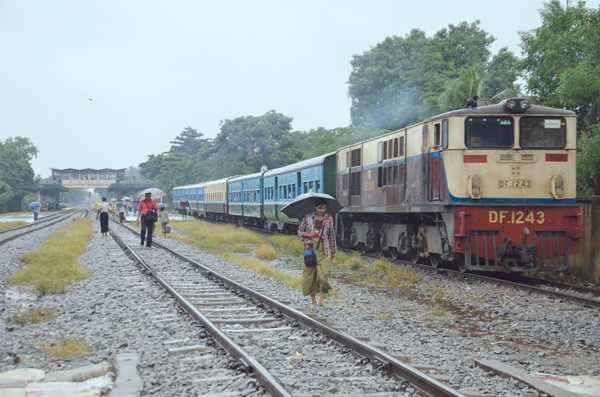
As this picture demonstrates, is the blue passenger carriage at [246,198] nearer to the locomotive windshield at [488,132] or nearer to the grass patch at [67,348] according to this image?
the locomotive windshield at [488,132]

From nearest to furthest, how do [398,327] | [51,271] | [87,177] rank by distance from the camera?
[398,327] → [51,271] → [87,177]

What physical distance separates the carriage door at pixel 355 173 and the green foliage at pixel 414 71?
18008 mm

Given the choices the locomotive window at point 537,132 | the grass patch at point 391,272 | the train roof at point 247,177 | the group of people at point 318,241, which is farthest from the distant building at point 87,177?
the group of people at point 318,241

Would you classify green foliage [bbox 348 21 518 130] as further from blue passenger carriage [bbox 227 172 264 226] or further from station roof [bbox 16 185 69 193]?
station roof [bbox 16 185 69 193]

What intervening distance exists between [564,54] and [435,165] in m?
11.7

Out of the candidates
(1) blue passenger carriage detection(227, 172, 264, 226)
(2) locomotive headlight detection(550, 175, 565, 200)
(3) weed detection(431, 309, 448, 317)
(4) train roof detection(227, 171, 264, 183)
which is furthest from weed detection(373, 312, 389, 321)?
(4) train roof detection(227, 171, 264, 183)

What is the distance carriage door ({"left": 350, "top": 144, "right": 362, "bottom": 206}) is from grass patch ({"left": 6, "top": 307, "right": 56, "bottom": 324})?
32.9ft

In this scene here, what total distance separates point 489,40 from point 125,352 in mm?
43544

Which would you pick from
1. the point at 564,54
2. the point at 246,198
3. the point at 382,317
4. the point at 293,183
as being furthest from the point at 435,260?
the point at 246,198

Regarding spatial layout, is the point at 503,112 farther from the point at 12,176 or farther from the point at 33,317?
the point at 12,176

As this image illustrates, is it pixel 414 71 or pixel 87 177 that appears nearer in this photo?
pixel 414 71

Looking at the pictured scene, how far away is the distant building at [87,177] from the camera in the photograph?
110 metres

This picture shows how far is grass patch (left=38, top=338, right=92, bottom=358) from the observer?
5.84 m

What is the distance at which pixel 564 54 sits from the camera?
2002cm
